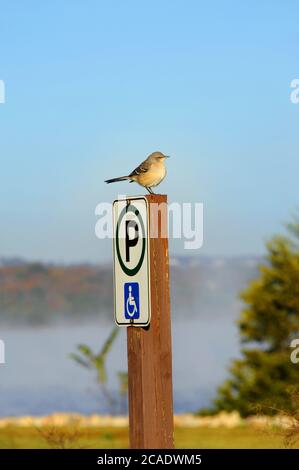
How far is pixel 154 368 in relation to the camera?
7.24 meters

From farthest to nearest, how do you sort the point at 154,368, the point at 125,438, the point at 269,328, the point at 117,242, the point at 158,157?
the point at 269,328 < the point at 125,438 < the point at 158,157 < the point at 117,242 < the point at 154,368

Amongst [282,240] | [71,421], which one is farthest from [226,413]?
[71,421]

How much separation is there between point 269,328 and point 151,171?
19064 millimetres

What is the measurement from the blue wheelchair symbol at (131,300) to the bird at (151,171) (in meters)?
3.02

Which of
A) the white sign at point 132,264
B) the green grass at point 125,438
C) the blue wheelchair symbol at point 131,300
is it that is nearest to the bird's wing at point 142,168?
the white sign at point 132,264

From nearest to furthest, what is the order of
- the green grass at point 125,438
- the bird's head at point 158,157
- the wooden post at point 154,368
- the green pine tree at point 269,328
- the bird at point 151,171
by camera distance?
the wooden post at point 154,368, the bird at point 151,171, the bird's head at point 158,157, the green grass at point 125,438, the green pine tree at point 269,328

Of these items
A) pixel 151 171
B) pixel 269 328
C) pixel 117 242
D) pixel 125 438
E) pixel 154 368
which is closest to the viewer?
pixel 154 368

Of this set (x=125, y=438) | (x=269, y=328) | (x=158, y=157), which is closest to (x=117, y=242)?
(x=158, y=157)

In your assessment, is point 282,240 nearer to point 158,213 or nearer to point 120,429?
point 120,429

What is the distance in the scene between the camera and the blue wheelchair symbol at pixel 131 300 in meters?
7.22

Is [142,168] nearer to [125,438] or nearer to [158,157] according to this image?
[158,157]

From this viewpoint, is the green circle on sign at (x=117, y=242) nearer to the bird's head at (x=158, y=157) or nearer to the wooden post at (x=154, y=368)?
the wooden post at (x=154, y=368)

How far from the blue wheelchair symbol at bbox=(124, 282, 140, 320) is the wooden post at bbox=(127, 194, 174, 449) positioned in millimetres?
110

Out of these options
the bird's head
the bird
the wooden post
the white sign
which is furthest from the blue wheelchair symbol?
the bird's head
